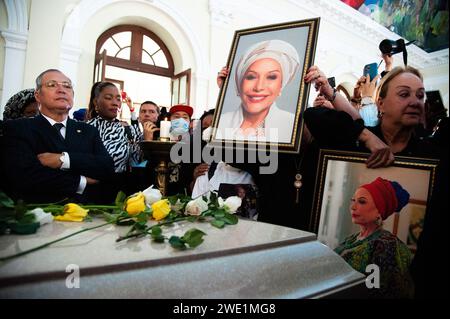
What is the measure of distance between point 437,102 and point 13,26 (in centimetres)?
571

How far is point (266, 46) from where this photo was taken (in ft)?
5.45

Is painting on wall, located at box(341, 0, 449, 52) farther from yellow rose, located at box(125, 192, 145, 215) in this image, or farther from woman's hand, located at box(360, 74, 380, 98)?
yellow rose, located at box(125, 192, 145, 215)

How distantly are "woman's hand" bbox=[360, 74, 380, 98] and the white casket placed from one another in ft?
4.81

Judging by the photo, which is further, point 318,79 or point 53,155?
point 53,155

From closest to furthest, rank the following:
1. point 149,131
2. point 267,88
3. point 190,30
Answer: point 267,88 → point 149,131 → point 190,30

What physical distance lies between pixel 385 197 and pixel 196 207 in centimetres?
71

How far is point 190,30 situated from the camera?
22.0 ft

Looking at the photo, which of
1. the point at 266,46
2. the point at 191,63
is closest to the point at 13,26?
the point at 191,63

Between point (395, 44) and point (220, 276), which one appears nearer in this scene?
point (220, 276)

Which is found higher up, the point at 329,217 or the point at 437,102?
the point at 437,102

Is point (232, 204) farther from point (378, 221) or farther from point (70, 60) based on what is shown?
point (70, 60)

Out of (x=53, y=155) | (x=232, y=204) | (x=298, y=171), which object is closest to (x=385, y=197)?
(x=298, y=171)

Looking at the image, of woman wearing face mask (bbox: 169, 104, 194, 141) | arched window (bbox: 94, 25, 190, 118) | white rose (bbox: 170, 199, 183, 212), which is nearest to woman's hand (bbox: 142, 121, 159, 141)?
woman wearing face mask (bbox: 169, 104, 194, 141)

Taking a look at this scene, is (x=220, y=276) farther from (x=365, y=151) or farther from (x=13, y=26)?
(x=13, y=26)
